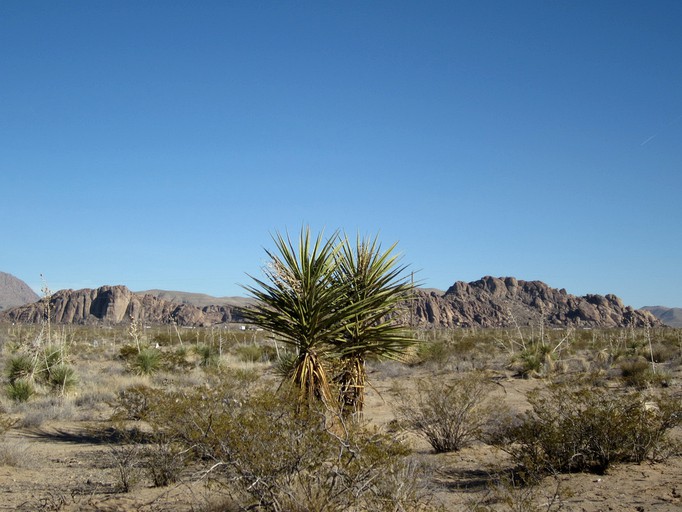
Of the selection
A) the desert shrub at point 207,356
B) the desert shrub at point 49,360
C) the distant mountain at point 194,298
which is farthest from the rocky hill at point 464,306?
the desert shrub at point 49,360

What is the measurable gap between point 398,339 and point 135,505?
474 cm

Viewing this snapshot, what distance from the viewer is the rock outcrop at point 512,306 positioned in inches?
3949

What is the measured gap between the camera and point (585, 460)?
7617mm

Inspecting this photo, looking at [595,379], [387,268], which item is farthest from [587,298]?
[387,268]

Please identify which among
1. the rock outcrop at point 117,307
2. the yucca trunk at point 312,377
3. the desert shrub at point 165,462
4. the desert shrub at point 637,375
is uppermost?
the rock outcrop at point 117,307

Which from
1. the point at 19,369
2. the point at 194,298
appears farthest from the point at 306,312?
the point at 194,298

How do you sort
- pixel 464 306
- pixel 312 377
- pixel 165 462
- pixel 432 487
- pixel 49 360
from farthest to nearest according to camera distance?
1. pixel 464 306
2. pixel 49 360
3. pixel 312 377
4. pixel 165 462
5. pixel 432 487

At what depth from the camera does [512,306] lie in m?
104

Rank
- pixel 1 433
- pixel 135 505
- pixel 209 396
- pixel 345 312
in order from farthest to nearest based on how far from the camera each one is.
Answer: pixel 1 433
pixel 345 312
pixel 209 396
pixel 135 505

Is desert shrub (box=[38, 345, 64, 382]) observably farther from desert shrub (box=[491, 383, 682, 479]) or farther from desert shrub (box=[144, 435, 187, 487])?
desert shrub (box=[491, 383, 682, 479])

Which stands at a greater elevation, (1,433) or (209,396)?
(209,396)

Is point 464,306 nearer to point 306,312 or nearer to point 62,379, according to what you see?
point 62,379

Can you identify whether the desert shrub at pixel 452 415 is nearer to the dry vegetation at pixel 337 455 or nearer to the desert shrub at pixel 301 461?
the dry vegetation at pixel 337 455

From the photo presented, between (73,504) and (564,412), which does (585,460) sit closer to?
(564,412)
